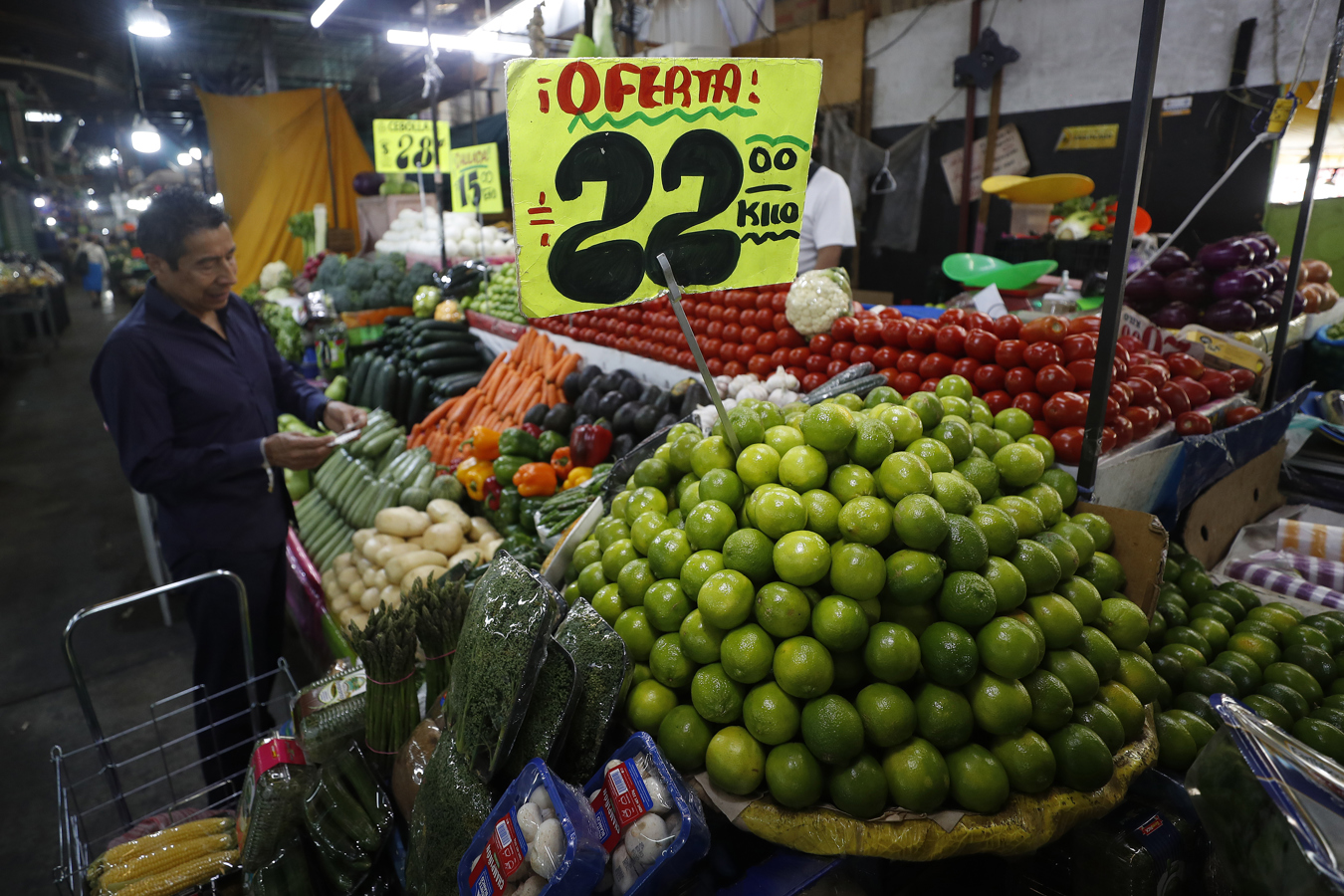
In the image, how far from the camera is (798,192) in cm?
185

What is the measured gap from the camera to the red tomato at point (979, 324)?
2.65 meters

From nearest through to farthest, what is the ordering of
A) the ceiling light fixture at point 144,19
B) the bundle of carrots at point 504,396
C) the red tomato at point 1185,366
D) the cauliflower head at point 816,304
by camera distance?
the red tomato at point 1185,366
the cauliflower head at point 816,304
the bundle of carrots at point 504,396
the ceiling light fixture at point 144,19

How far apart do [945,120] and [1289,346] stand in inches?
183

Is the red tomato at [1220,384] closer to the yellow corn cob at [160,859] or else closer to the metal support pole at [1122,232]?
the metal support pole at [1122,232]

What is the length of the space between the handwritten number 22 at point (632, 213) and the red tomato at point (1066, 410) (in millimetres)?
1264

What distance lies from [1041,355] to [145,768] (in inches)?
174

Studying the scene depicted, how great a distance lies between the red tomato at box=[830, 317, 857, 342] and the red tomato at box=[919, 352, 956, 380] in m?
0.53

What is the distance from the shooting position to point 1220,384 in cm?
295

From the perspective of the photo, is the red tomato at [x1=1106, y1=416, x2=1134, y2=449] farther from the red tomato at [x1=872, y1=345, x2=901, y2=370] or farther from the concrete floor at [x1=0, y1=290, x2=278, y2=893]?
the concrete floor at [x1=0, y1=290, x2=278, y2=893]

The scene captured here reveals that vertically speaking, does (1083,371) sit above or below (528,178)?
below

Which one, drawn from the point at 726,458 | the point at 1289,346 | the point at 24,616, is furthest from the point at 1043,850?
the point at 24,616

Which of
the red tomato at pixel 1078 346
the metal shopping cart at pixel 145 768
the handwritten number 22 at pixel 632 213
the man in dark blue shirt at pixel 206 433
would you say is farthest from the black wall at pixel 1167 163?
the metal shopping cart at pixel 145 768

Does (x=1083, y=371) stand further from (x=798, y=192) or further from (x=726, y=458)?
(x=726, y=458)

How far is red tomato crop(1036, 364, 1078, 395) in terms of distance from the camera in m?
2.30
